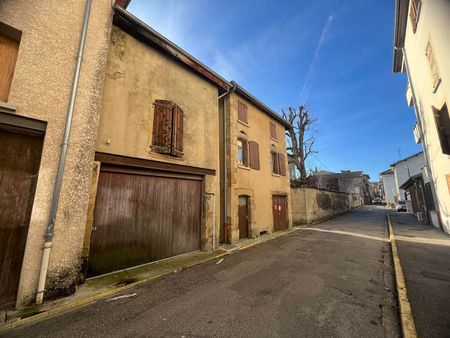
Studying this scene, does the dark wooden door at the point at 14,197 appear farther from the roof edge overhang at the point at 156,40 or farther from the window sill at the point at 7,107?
the roof edge overhang at the point at 156,40

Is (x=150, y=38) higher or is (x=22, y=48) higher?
(x=150, y=38)

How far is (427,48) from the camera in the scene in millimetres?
7848

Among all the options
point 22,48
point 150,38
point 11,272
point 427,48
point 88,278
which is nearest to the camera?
point 11,272

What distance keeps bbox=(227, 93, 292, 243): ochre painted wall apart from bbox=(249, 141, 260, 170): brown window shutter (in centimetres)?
24

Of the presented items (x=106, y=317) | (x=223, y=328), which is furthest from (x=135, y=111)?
(x=223, y=328)

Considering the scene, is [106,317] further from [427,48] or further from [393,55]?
[393,55]

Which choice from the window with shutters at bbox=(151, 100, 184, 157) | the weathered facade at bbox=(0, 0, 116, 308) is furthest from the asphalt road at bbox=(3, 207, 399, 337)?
the window with shutters at bbox=(151, 100, 184, 157)

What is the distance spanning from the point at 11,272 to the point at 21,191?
143 cm

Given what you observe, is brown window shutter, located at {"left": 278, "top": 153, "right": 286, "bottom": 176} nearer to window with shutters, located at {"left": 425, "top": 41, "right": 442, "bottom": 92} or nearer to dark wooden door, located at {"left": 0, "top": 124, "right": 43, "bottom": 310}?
window with shutters, located at {"left": 425, "top": 41, "right": 442, "bottom": 92}

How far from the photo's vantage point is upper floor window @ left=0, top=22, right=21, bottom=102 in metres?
3.81

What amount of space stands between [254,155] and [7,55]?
30.2 ft

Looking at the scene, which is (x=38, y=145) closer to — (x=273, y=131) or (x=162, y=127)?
(x=162, y=127)

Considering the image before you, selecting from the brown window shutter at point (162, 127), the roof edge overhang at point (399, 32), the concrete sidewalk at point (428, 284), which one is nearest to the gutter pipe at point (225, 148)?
the brown window shutter at point (162, 127)

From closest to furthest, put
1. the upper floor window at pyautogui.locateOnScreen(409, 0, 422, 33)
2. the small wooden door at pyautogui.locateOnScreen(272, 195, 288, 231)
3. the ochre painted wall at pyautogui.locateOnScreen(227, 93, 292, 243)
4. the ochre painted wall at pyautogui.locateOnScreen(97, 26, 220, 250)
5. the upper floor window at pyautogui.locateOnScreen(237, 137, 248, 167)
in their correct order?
the ochre painted wall at pyautogui.locateOnScreen(97, 26, 220, 250)
the upper floor window at pyautogui.locateOnScreen(409, 0, 422, 33)
the ochre painted wall at pyautogui.locateOnScreen(227, 93, 292, 243)
the upper floor window at pyautogui.locateOnScreen(237, 137, 248, 167)
the small wooden door at pyautogui.locateOnScreen(272, 195, 288, 231)
